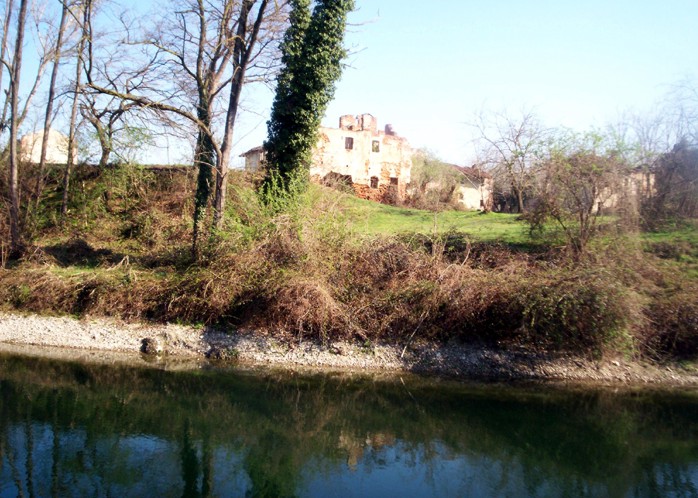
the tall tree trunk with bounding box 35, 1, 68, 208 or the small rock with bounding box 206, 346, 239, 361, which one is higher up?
the tall tree trunk with bounding box 35, 1, 68, 208

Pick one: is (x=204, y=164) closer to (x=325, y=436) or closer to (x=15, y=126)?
(x=15, y=126)

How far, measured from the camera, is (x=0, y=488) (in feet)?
23.1

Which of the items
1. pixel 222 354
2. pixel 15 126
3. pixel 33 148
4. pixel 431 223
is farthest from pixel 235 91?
pixel 33 148

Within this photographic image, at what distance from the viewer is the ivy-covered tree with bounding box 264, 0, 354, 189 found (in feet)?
63.0

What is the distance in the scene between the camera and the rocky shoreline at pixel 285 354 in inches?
535

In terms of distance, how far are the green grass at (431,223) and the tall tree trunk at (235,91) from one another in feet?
13.5

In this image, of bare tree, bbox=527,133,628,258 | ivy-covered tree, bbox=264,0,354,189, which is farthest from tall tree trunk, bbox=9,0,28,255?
bare tree, bbox=527,133,628,258

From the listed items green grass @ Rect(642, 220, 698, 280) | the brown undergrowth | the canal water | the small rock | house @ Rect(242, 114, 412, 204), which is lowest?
the canal water

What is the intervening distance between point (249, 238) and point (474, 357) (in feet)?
23.9

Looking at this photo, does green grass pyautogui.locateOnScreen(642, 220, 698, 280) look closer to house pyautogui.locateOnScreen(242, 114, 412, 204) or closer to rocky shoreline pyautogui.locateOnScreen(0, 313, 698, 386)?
rocky shoreline pyautogui.locateOnScreen(0, 313, 698, 386)

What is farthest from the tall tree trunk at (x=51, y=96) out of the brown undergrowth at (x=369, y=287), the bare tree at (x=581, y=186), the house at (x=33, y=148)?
the bare tree at (x=581, y=186)

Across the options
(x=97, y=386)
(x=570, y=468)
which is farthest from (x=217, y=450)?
(x=570, y=468)

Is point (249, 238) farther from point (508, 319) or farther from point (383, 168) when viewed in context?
point (383, 168)

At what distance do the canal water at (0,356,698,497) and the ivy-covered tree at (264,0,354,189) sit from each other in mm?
8970
